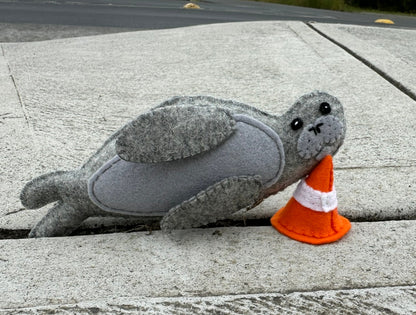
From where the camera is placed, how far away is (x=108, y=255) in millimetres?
2012

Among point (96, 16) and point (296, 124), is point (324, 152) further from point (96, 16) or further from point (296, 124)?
point (96, 16)

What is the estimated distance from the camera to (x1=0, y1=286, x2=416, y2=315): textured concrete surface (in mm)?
1722

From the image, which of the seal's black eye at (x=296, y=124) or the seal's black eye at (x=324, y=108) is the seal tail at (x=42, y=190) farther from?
the seal's black eye at (x=324, y=108)

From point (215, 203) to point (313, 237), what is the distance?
43cm

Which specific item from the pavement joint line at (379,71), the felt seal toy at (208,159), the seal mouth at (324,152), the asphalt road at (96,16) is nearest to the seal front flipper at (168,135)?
the felt seal toy at (208,159)

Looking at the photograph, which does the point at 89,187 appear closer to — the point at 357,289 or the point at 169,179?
the point at 169,179

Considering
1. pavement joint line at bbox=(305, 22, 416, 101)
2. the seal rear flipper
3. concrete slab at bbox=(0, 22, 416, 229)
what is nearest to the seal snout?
concrete slab at bbox=(0, 22, 416, 229)

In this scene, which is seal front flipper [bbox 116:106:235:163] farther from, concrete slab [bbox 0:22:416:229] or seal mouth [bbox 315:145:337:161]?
concrete slab [bbox 0:22:416:229]

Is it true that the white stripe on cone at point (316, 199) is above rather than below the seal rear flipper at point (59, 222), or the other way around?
above

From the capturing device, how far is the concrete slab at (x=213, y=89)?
2723mm

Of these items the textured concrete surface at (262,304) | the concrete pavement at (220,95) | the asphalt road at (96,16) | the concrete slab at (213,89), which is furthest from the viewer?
the asphalt road at (96,16)

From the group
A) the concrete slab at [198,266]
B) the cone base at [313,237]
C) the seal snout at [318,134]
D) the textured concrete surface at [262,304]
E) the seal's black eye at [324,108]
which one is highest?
the seal's black eye at [324,108]

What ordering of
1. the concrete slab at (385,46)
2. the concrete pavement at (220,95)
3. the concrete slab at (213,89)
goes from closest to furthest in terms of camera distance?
the concrete pavement at (220,95) < the concrete slab at (213,89) < the concrete slab at (385,46)

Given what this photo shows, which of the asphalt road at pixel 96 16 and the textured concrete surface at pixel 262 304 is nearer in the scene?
the textured concrete surface at pixel 262 304
